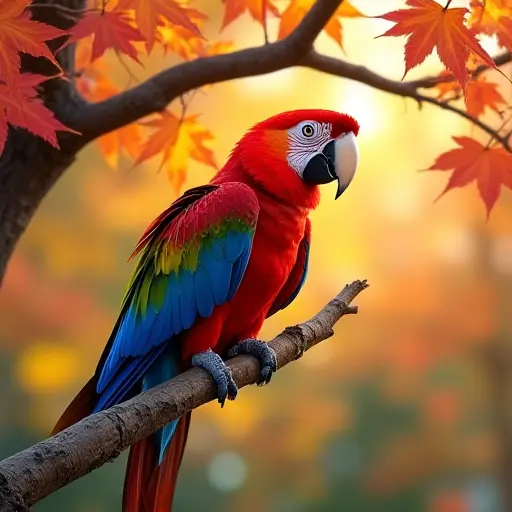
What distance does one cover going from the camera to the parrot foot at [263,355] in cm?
93

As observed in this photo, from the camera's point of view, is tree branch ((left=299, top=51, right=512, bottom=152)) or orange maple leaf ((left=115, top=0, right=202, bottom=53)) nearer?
orange maple leaf ((left=115, top=0, right=202, bottom=53))

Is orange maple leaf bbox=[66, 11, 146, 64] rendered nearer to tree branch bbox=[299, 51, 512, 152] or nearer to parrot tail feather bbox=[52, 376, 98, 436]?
tree branch bbox=[299, 51, 512, 152]

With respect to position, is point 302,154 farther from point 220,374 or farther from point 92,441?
point 92,441

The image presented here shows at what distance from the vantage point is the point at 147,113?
109 centimetres

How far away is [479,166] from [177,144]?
1.44 ft

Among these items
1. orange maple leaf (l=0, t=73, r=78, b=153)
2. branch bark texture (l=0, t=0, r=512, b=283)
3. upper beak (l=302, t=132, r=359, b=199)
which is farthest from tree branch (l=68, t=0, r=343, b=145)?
orange maple leaf (l=0, t=73, r=78, b=153)

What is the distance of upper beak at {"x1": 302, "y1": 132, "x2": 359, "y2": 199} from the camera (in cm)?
100

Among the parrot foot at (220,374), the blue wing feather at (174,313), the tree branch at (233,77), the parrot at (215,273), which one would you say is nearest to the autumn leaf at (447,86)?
the tree branch at (233,77)

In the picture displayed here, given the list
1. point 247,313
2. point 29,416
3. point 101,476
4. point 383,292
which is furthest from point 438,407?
point 247,313

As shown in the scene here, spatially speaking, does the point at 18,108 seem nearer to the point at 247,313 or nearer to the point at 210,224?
the point at 210,224

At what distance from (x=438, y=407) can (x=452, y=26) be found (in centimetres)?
230

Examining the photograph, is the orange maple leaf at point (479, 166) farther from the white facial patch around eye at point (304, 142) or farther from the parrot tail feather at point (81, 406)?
the parrot tail feather at point (81, 406)

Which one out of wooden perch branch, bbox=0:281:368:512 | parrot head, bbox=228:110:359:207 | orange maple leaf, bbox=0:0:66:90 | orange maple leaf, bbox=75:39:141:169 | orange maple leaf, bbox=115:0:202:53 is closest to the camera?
wooden perch branch, bbox=0:281:368:512

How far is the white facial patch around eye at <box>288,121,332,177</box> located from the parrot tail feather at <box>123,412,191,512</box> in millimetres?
353
